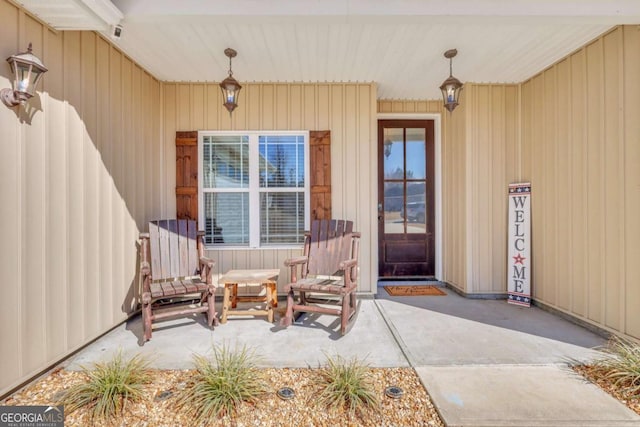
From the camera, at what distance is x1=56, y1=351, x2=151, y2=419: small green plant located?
5.50 feet

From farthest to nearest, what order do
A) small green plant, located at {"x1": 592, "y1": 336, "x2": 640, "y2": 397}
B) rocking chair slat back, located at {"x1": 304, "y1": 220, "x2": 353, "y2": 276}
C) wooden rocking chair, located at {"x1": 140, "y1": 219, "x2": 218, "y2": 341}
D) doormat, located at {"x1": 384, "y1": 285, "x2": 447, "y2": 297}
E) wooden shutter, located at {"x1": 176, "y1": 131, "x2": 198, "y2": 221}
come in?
doormat, located at {"x1": 384, "y1": 285, "x2": 447, "y2": 297}
wooden shutter, located at {"x1": 176, "y1": 131, "x2": 198, "y2": 221}
rocking chair slat back, located at {"x1": 304, "y1": 220, "x2": 353, "y2": 276}
wooden rocking chair, located at {"x1": 140, "y1": 219, "x2": 218, "y2": 341}
small green plant, located at {"x1": 592, "y1": 336, "x2": 640, "y2": 397}

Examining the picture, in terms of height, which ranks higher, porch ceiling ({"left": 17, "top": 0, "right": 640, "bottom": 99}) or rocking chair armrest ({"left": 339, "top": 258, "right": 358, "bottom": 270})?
porch ceiling ({"left": 17, "top": 0, "right": 640, "bottom": 99})

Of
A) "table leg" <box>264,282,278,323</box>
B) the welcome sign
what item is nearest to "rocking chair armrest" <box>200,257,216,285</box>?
"table leg" <box>264,282,278,323</box>

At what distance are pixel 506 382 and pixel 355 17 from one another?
2.73 metres

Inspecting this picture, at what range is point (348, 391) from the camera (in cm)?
177

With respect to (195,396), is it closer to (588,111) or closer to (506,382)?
(506,382)

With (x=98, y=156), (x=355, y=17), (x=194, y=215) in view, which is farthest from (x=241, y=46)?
(x=194, y=215)

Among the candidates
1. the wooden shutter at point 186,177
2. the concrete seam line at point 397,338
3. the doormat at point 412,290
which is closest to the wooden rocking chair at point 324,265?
the concrete seam line at point 397,338

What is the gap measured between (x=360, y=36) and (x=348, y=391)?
282 cm

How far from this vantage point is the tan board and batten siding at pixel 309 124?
3.71m

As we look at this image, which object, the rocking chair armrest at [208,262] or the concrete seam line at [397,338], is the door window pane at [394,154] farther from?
the rocking chair armrest at [208,262]

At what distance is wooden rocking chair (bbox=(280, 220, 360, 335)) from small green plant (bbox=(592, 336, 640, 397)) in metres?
1.85

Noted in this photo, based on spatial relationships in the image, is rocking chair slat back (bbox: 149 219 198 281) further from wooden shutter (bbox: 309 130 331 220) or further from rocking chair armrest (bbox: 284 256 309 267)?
wooden shutter (bbox: 309 130 331 220)

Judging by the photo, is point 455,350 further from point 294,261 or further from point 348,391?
point 294,261
